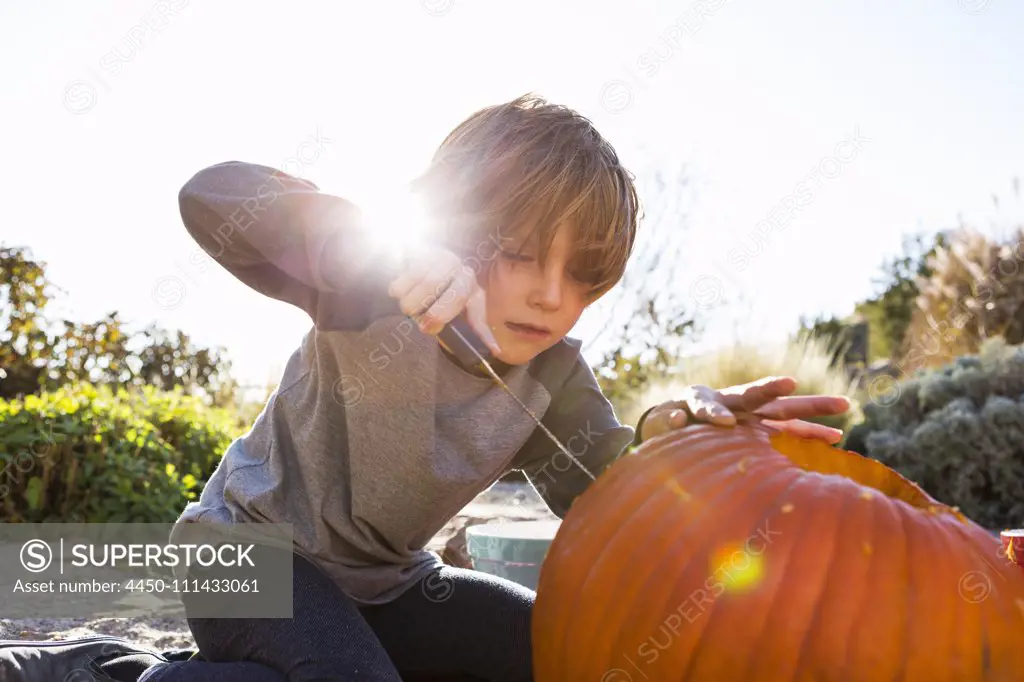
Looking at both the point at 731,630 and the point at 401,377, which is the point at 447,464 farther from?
the point at 731,630

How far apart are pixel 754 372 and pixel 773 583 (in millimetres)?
6684

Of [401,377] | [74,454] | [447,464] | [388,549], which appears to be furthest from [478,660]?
[74,454]

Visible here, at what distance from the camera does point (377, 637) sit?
1.99 metres

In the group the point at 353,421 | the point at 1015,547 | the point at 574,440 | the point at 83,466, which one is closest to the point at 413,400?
the point at 353,421

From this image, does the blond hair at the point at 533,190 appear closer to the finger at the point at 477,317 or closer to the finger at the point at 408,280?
the finger at the point at 477,317

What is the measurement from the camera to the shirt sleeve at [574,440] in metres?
2.26

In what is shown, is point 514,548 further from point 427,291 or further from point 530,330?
point 427,291

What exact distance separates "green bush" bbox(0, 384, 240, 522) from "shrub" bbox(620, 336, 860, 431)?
3834 millimetres

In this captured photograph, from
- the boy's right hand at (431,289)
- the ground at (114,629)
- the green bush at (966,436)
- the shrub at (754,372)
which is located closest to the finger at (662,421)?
the boy's right hand at (431,289)

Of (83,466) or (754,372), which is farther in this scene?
(754,372)

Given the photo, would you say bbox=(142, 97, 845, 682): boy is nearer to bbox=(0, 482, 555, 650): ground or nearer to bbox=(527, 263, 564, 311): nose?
bbox=(527, 263, 564, 311): nose

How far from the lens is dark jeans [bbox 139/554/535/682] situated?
68.1 inches

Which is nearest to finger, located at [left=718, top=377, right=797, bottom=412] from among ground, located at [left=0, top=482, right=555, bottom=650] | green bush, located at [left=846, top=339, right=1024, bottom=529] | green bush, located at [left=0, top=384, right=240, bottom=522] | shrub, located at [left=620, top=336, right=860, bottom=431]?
ground, located at [left=0, top=482, right=555, bottom=650]

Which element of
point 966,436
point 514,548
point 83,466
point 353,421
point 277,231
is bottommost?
point 966,436
